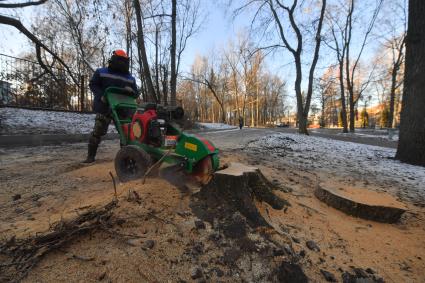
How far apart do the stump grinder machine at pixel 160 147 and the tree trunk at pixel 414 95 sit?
6.51m

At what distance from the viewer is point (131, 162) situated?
11.7 ft

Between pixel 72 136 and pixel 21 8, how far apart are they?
17.2 ft

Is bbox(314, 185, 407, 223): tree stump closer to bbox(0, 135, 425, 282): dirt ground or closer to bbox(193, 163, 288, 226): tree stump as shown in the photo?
bbox(0, 135, 425, 282): dirt ground

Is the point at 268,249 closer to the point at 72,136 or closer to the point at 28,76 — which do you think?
the point at 72,136

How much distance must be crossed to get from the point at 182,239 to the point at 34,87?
12.3 metres

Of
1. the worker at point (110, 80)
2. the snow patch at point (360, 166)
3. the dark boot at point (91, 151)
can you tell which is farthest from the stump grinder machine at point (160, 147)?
the snow patch at point (360, 166)

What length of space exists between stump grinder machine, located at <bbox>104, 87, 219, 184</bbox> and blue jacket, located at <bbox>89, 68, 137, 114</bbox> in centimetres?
80

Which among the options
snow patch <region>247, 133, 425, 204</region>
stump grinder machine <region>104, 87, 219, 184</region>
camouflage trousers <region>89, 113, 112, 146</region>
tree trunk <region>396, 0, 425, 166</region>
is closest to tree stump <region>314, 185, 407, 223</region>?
snow patch <region>247, 133, 425, 204</region>

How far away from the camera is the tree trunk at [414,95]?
6.75m

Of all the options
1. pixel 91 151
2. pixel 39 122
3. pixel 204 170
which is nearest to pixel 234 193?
pixel 204 170

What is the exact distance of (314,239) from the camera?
260 cm

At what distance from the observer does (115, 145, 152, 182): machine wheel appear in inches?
131

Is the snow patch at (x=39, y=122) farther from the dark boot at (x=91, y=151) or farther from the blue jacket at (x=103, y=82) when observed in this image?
the blue jacket at (x=103, y=82)

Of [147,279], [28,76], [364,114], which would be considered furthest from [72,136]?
[364,114]
